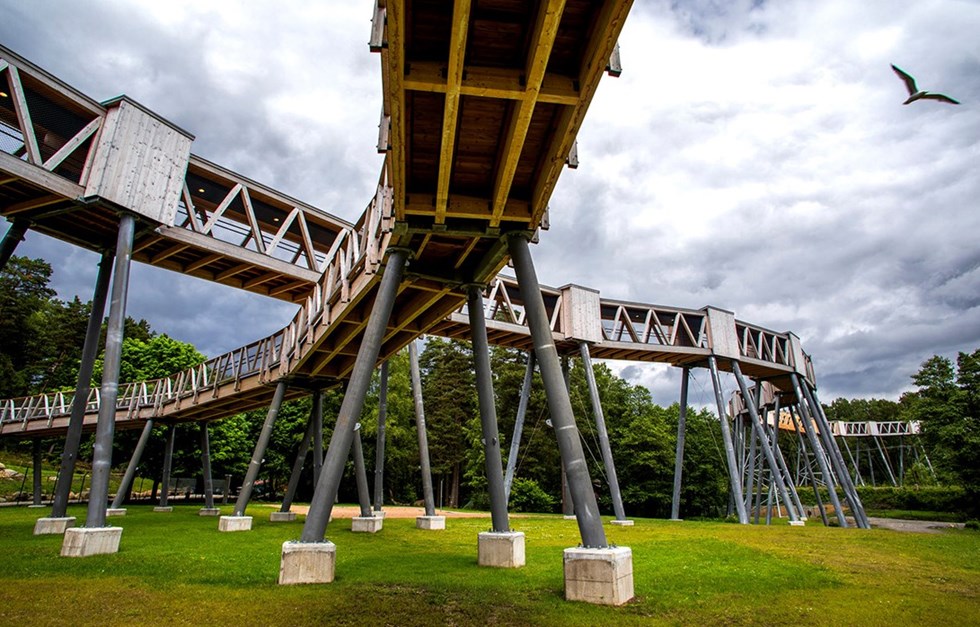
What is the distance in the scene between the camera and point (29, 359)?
2336 inches

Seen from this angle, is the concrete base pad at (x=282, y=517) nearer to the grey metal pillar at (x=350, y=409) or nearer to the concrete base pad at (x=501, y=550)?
the grey metal pillar at (x=350, y=409)

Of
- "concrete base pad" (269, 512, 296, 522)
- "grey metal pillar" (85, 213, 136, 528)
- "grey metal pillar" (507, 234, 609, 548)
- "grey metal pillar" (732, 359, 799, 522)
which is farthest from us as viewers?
"grey metal pillar" (732, 359, 799, 522)

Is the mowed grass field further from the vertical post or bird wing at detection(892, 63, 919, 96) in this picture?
the vertical post

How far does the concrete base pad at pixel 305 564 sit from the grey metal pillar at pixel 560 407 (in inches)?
164

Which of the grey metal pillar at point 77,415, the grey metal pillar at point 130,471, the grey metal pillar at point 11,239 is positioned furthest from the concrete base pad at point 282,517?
the grey metal pillar at point 11,239

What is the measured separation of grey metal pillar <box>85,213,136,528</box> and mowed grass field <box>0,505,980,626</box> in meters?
1.25

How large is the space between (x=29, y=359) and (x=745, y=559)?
248 feet

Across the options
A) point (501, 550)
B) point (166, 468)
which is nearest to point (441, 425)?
point (166, 468)

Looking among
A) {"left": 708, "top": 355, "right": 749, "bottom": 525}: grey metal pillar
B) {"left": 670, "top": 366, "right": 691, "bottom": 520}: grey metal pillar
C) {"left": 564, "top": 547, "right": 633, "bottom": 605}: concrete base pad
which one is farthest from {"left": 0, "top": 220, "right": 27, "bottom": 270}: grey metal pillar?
{"left": 670, "top": 366, "right": 691, "bottom": 520}: grey metal pillar

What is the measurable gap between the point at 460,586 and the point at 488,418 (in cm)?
384

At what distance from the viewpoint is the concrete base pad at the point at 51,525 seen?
15.2 metres

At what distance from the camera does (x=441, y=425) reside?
51812mm

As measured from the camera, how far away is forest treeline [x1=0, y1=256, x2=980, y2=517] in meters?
42.7

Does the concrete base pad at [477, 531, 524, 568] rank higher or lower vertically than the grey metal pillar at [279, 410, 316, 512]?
lower
